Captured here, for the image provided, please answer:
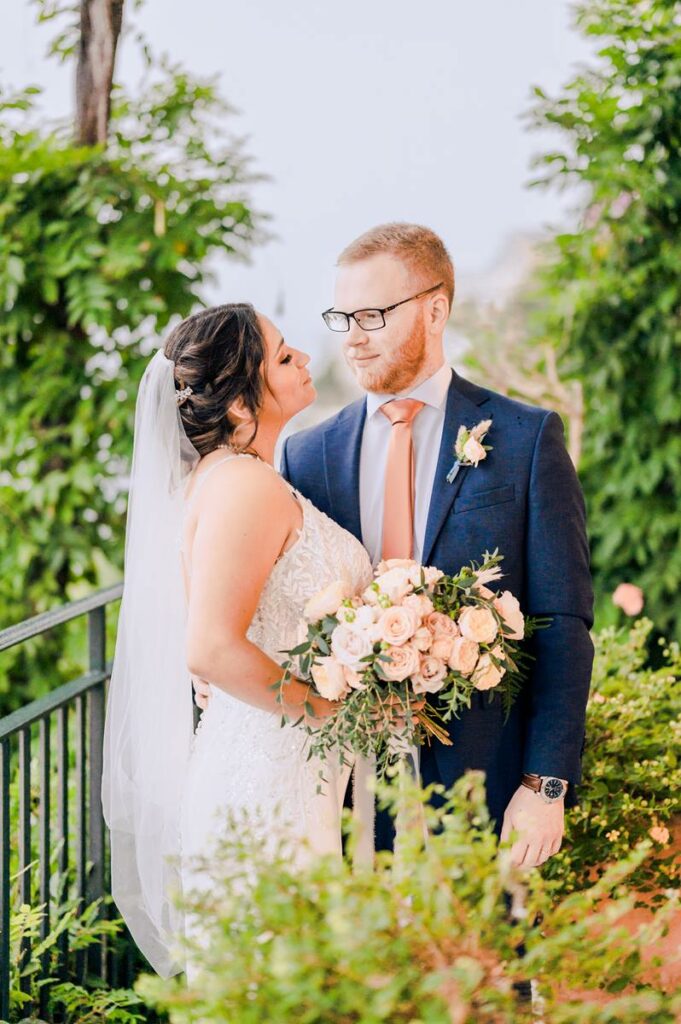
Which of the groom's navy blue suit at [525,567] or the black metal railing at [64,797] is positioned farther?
the black metal railing at [64,797]

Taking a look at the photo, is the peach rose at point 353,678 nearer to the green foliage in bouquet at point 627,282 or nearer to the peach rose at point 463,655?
the peach rose at point 463,655

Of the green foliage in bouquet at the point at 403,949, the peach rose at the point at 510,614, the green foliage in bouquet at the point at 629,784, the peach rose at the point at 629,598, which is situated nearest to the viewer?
the green foliage in bouquet at the point at 403,949

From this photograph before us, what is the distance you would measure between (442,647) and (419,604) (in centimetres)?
8

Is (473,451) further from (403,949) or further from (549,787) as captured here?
(403,949)

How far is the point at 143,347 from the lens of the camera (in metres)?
3.79

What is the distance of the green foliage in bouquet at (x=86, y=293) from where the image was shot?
3.62 m

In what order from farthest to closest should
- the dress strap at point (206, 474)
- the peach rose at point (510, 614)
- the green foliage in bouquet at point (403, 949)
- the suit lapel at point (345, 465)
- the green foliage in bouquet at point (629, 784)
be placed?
the green foliage in bouquet at point (629, 784) → the suit lapel at point (345, 465) → the dress strap at point (206, 474) → the peach rose at point (510, 614) → the green foliage in bouquet at point (403, 949)

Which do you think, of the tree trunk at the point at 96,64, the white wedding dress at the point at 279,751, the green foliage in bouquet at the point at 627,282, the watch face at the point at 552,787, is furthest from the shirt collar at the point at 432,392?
the tree trunk at the point at 96,64

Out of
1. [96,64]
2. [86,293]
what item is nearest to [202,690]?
[86,293]

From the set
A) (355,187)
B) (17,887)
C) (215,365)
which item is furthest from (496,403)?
(355,187)

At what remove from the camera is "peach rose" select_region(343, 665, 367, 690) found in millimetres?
1615

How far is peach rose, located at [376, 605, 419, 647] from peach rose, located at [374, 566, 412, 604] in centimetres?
4

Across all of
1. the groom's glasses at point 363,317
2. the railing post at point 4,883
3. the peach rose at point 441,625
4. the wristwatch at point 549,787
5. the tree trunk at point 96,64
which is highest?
the tree trunk at point 96,64

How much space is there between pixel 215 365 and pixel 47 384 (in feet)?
6.71
